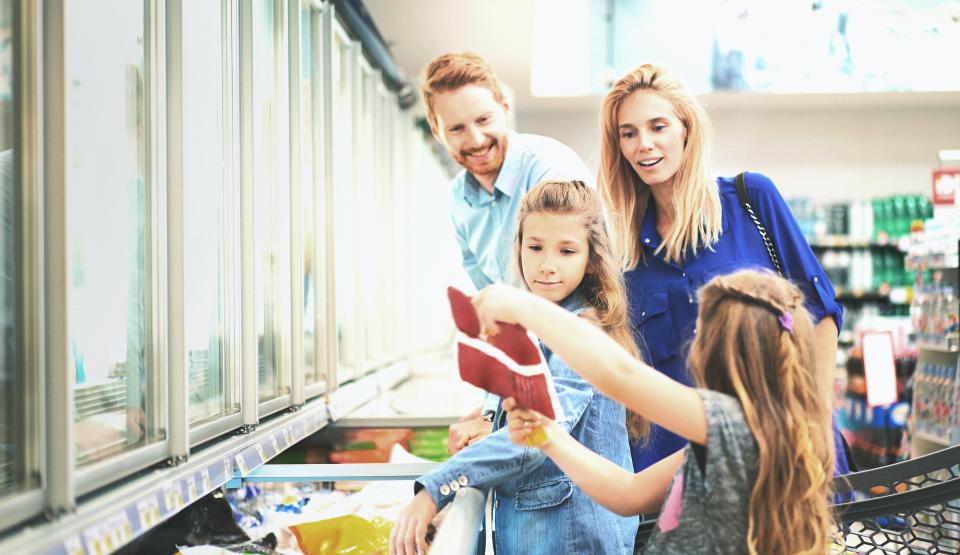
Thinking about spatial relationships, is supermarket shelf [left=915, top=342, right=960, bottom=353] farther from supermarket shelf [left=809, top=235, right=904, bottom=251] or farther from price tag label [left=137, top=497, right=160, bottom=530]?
price tag label [left=137, top=497, right=160, bottom=530]

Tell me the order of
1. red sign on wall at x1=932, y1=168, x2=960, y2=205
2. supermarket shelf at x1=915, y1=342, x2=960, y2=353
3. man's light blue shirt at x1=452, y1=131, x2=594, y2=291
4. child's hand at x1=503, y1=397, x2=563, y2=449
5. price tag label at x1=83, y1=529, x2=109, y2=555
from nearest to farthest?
child's hand at x1=503, y1=397, x2=563, y2=449 → price tag label at x1=83, y1=529, x2=109, y2=555 → man's light blue shirt at x1=452, y1=131, x2=594, y2=291 → supermarket shelf at x1=915, y1=342, x2=960, y2=353 → red sign on wall at x1=932, y1=168, x2=960, y2=205

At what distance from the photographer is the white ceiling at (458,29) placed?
570cm

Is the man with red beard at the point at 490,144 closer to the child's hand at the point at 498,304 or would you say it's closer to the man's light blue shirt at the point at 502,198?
the man's light blue shirt at the point at 502,198

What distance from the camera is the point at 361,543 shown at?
1.85 metres

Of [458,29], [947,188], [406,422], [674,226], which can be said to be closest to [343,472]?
[674,226]

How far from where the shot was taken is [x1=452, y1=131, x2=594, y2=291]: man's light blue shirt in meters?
2.38

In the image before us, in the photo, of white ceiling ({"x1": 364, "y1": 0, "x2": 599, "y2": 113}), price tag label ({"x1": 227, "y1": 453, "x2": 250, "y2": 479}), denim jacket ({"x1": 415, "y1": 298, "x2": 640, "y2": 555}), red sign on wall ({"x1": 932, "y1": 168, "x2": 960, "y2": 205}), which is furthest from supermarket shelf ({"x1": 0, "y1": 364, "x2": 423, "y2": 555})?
red sign on wall ({"x1": 932, "y1": 168, "x2": 960, "y2": 205})

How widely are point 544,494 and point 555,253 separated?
1.47 ft

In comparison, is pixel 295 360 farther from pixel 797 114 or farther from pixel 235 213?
pixel 797 114

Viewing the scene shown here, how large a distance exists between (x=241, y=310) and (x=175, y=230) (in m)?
0.68

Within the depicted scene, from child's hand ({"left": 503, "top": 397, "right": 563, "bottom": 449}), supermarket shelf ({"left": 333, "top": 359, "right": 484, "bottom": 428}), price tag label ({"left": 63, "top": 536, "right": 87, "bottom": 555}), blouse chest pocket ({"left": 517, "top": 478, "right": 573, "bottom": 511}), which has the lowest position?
supermarket shelf ({"left": 333, "top": 359, "right": 484, "bottom": 428})

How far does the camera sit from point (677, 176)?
209cm

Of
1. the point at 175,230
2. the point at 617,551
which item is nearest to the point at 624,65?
the point at 175,230

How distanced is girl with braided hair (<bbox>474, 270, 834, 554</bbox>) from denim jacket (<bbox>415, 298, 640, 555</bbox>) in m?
0.28
